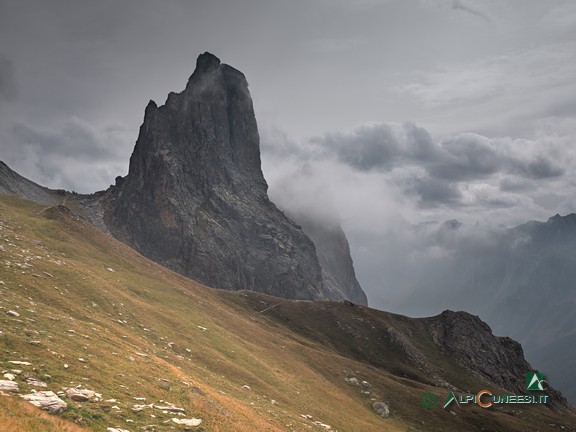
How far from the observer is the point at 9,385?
18203 mm

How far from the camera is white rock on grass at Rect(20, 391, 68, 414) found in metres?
17.4

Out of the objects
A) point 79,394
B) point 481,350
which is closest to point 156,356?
point 79,394

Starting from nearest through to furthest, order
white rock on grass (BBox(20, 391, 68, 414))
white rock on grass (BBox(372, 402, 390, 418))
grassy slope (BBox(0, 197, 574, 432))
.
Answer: white rock on grass (BBox(20, 391, 68, 414)) → grassy slope (BBox(0, 197, 574, 432)) → white rock on grass (BBox(372, 402, 390, 418))

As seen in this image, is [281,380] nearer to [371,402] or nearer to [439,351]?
[371,402]

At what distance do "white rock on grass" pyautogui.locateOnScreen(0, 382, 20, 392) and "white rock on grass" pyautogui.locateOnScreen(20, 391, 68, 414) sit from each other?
0.82 metres

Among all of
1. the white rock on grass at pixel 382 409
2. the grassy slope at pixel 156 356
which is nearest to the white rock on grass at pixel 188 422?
the grassy slope at pixel 156 356

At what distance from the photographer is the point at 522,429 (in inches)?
3105

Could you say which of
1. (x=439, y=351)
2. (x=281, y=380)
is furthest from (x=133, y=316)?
(x=439, y=351)

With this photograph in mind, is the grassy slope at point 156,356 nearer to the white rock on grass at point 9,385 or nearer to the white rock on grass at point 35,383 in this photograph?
the white rock on grass at point 9,385

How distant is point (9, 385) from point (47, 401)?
2084 millimetres

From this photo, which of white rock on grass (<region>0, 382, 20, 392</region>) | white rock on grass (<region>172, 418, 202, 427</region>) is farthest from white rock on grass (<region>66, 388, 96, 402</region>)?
white rock on grass (<region>172, 418, 202, 427</region>)

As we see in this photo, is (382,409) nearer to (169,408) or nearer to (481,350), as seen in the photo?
(169,408)

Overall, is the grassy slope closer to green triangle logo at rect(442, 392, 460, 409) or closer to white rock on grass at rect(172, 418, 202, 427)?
white rock on grass at rect(172, 418, 202, 427)

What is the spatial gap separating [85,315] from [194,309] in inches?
1321
